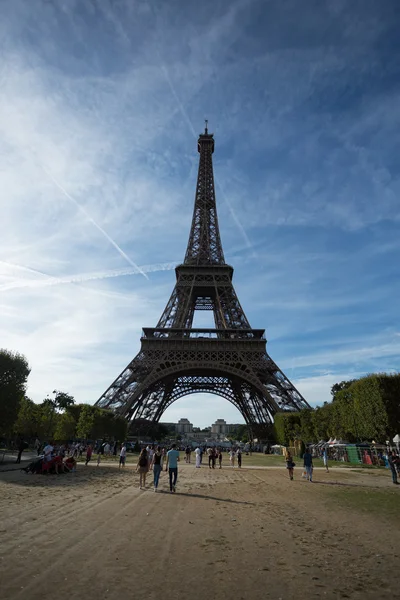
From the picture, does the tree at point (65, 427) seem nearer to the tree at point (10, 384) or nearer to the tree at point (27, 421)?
the tree at point (27, 421)

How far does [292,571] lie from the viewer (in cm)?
565

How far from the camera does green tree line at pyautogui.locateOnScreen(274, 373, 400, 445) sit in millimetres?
31875

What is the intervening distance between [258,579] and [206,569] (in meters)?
0.82

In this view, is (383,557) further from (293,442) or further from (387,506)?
(293,442)

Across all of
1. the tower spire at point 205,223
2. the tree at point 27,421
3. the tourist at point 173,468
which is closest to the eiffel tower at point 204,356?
the tower spire at point 205,223

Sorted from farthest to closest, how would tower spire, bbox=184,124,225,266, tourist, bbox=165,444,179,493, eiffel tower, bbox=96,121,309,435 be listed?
tower spire, bbox=184,124,225,266 → eiffel tower, bbox=96,121,309,435 → tourist, bbox=165,444,179,493

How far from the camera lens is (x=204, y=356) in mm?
52500

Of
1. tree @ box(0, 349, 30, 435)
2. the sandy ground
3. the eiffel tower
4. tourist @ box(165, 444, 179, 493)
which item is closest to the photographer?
the sandy ground

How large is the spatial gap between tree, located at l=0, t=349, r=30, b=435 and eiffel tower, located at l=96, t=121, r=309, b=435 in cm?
1591

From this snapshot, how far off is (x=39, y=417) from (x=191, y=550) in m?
58.2

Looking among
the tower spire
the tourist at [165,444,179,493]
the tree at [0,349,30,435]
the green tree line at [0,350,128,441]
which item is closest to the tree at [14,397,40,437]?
the green tree line at [0,350,128,441]

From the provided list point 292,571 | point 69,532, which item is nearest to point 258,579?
point 292,571

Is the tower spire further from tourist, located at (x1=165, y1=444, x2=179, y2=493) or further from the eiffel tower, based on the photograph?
tourist, located at (x1=165, y1=444, x2=179, y2=493)

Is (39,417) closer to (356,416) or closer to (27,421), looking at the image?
(27,421)
